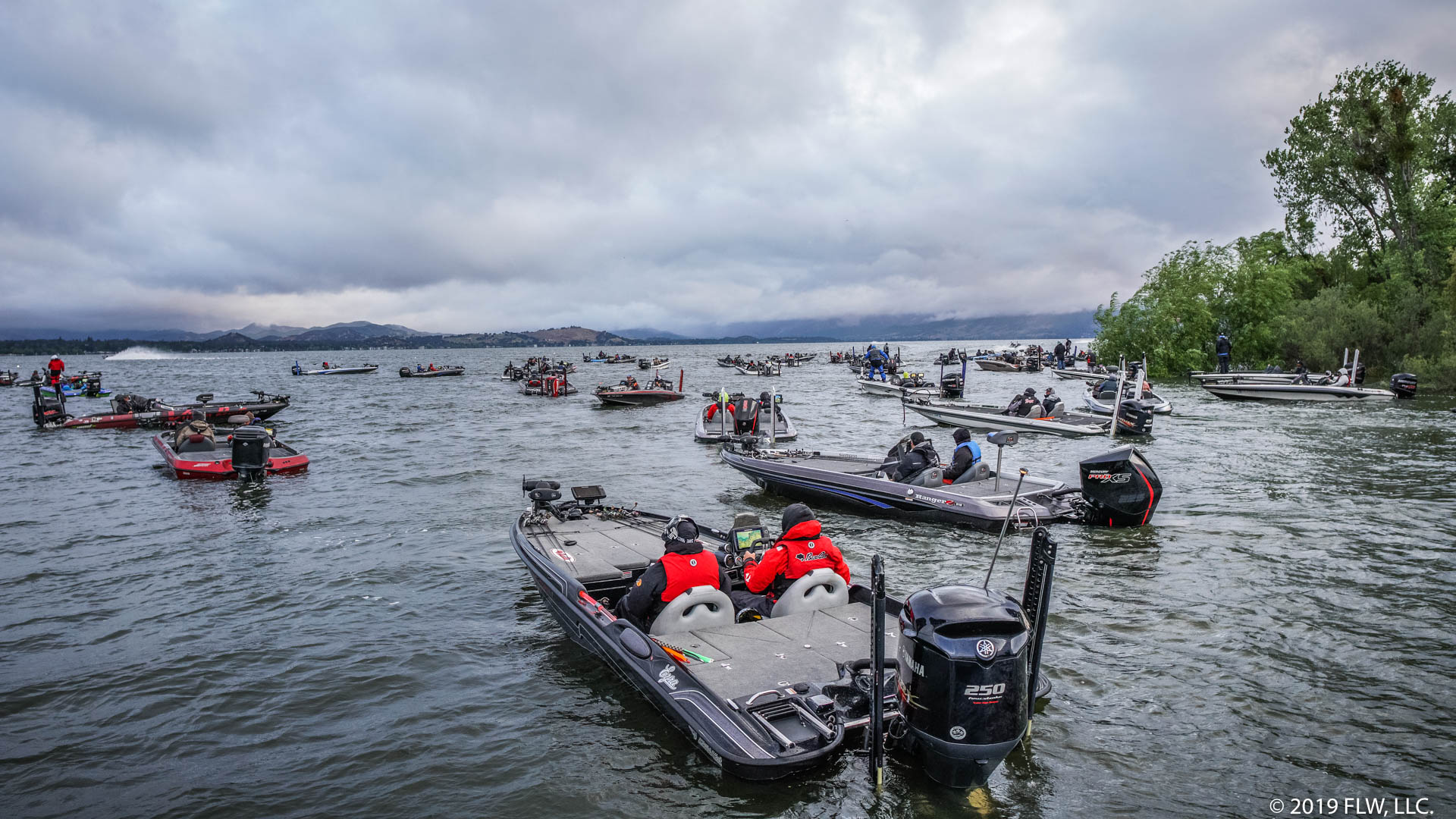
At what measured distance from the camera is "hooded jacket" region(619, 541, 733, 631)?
710cm

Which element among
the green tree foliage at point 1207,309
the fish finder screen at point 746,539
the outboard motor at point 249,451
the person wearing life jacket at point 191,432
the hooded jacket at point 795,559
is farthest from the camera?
the green tree foliage at point 1207,309

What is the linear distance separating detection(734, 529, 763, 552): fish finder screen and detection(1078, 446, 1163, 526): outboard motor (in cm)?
628

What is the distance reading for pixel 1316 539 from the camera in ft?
39.0

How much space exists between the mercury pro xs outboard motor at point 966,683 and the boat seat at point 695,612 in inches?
97.5

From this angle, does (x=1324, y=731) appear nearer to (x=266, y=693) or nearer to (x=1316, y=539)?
(x=1316, y=539)

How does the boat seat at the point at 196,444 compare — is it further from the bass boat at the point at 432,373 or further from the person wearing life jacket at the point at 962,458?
the bass boat at the point at 432,373

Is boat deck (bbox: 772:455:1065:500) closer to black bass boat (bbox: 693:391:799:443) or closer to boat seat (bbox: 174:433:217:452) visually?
black bass boat (bbox: 693:391:799:443)

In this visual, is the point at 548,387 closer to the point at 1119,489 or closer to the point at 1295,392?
the point at 1295,392

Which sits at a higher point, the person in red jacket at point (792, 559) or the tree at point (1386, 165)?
the tree at point (1386, 165)

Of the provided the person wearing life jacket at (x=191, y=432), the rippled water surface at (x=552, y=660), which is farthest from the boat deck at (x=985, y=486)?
the person wearing life jacket at (x=191, y=432)

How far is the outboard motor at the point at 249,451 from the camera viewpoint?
707 inches

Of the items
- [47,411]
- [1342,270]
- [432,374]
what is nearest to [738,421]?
[47,411]

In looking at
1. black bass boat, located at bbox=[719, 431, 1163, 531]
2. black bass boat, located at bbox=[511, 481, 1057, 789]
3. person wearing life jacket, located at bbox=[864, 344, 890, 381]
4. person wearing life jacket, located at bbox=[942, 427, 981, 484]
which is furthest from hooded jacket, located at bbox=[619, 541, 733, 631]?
person wearing life jacket, located at bbox=[864, 344, 890, 381]

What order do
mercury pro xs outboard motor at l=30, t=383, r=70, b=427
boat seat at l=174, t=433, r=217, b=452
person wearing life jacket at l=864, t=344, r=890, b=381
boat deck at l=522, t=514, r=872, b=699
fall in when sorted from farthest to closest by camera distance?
person wearing life jacket at l=864, t=344, r=890, b=381 → mercury pro xs outboard motor at l=30, t=383, r=70, b=427 → boat seat at l=174, t=433, r=217, b=452 → boat deck at l=522, t=514, r=872, b=699
